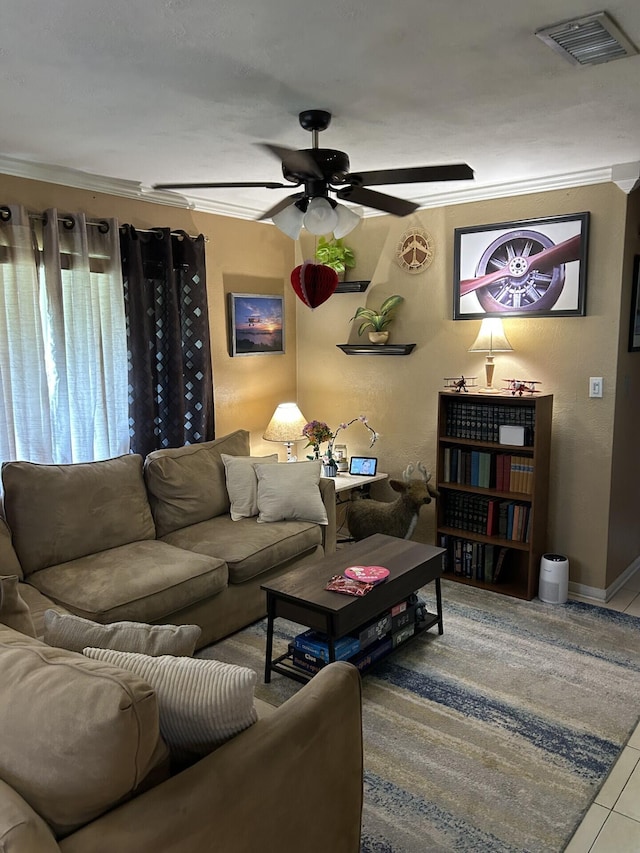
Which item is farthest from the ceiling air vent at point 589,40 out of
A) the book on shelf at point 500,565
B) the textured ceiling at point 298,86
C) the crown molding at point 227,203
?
the book on shelf at point 500,565

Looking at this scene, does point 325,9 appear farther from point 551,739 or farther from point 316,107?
point 551,739

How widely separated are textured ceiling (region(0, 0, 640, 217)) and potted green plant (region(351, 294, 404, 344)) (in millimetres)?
1211

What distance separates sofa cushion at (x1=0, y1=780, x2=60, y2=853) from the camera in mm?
1038

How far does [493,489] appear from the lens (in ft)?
13.2

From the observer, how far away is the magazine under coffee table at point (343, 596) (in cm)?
269

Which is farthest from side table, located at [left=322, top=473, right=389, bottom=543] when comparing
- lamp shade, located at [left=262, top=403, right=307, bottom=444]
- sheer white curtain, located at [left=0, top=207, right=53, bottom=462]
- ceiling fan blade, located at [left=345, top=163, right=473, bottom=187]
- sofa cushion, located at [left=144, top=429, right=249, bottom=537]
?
ceiling fan blade, located at [left=345, top=163, right=473, bottom=187]

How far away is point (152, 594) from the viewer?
2.88m

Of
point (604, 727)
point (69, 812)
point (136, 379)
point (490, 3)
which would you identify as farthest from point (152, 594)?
point (490, 3)

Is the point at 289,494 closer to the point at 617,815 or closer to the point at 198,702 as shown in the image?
the point at 617,815

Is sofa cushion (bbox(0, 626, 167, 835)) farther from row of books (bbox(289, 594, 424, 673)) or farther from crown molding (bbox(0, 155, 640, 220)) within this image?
crown molding (bbox(0, 155, 640, 220))

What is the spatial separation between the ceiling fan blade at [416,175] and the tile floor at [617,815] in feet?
7.35

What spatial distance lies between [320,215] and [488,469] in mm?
2170

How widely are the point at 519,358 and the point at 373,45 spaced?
2.48 meters

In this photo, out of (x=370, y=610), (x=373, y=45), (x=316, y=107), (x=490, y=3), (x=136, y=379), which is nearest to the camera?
(x=490, y=3)
